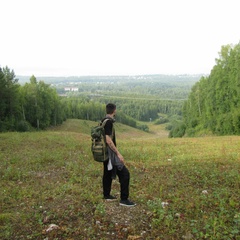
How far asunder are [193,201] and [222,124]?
41.3 m

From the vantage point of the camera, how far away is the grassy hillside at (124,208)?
6.24m

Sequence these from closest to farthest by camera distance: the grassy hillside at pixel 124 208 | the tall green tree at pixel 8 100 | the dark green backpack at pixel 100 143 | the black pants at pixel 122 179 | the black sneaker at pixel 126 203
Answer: the grassy hillside at pixel 124 208, the dark green backpack at pixel 100 143, the black pants at pixel 122 179, the black sneaker at pixel 126 203, the tall green tree at pixel 8 100

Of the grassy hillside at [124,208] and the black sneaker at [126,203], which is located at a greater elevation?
the black sneaker at [126,203]

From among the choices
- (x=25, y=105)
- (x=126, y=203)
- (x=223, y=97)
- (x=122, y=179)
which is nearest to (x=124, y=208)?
(x=126, y=203)

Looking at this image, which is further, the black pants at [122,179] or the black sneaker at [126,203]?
the black sneaker at [126,203]

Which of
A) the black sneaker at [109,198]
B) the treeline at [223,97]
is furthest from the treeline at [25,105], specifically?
the black sneaker at [109,198]

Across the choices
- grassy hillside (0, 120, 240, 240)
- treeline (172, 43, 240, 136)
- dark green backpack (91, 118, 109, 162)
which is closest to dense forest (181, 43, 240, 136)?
treeline (172, 43, 240, 136)

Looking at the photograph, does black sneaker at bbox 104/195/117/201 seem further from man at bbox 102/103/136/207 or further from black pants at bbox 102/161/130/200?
man at bbox 102/103/136/207

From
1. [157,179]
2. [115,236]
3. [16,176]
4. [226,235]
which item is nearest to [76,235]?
[115,236]

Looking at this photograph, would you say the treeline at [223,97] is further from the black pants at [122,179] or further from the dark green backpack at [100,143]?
the dark green backpack at [100,143]

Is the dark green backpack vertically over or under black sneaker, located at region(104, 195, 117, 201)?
over

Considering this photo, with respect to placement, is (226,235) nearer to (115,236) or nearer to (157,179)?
(115,236)

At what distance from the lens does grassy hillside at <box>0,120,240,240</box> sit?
6.24m

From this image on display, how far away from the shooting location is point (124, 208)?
24.2ft
